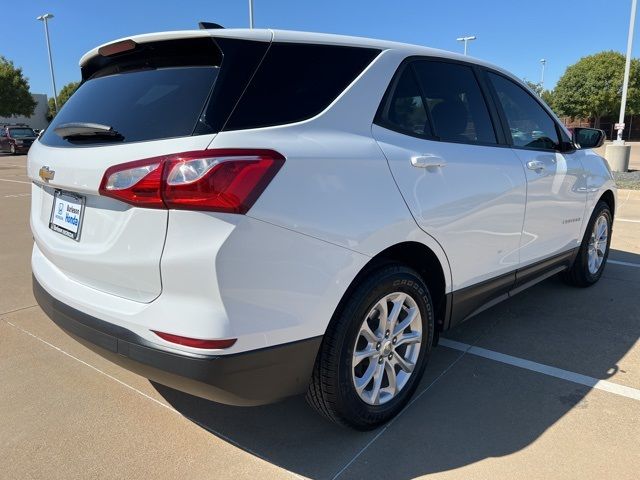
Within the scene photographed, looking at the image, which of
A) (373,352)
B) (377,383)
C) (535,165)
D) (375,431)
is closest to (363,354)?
(373,352)

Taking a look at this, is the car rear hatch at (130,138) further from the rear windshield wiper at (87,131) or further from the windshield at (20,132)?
the windshield at (20,132)

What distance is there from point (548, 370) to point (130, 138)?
8.91 ft

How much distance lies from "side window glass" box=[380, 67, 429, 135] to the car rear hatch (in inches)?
28.2

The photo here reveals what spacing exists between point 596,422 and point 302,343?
166 cm

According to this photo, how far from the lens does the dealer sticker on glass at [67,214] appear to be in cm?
227

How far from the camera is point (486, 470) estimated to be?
2.31m

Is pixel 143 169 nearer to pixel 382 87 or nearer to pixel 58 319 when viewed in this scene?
pixel 58 319

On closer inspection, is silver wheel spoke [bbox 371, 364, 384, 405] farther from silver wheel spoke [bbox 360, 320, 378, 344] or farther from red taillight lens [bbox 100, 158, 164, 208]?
red taillight lens [bbox 100, 158, 164, 208]

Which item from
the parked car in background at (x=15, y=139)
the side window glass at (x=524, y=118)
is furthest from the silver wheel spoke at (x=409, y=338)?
the parked car in background at (x=15, y=139)

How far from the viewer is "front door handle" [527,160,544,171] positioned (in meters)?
3.47

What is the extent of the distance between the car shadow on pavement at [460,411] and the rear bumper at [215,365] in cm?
47

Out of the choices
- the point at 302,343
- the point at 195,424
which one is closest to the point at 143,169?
the point at 302,343

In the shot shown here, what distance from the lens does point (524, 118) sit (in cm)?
374

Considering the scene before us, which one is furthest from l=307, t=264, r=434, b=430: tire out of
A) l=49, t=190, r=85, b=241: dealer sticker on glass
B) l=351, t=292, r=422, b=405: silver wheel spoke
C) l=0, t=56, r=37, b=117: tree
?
l=0, t=56, r=37, b=117: tree
